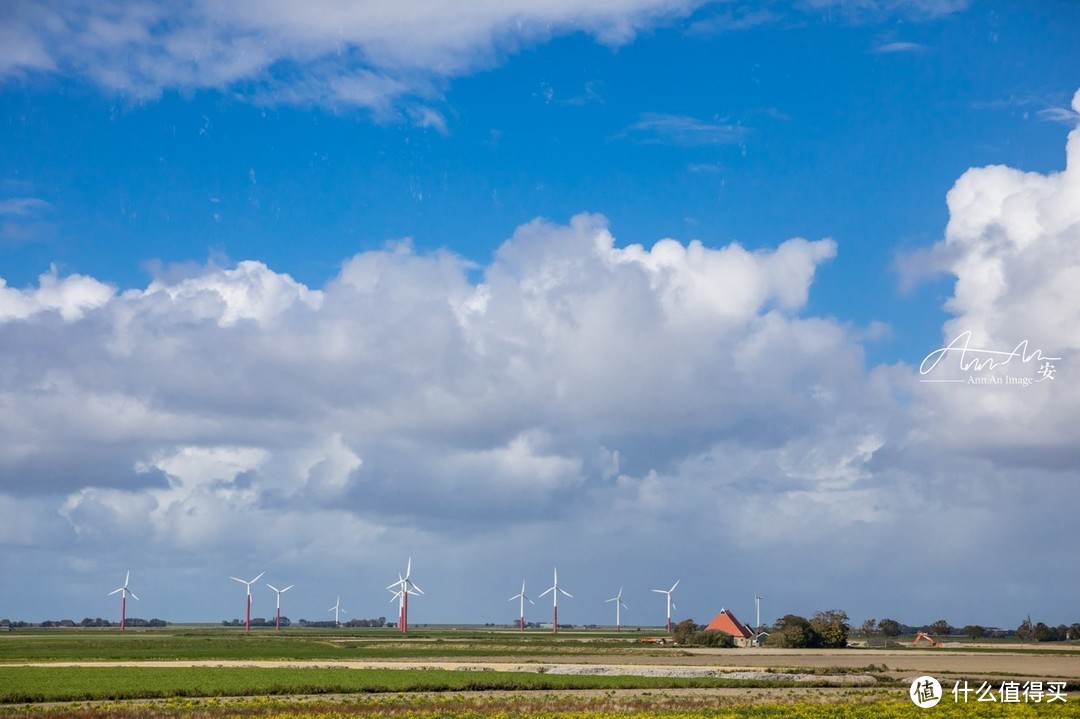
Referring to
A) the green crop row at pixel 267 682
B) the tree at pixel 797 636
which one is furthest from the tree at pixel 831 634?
the green crop row at pixel 267 682

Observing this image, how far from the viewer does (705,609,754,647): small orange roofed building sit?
17450 centimetres

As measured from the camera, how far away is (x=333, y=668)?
96.3 m

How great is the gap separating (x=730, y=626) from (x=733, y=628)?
22.6 inches

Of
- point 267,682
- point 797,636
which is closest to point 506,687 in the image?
point 267,682

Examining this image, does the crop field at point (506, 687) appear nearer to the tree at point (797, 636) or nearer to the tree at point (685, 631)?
the tree at point (797, 636)

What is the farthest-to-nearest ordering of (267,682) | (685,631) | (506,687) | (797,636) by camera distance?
(685,631), (797,636), (267,682), (506,687)

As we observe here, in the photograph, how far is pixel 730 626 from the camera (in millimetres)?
175375

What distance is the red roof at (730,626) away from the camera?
175 m

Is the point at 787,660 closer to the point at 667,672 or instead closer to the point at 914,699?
the point at 667,672

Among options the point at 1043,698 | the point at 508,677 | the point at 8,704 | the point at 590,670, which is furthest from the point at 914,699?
the point at 8,704

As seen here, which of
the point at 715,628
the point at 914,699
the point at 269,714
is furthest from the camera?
the point at 715,628

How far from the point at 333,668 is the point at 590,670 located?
23029 millimetres

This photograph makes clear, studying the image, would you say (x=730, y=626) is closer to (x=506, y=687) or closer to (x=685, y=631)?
(x=685, y=631)

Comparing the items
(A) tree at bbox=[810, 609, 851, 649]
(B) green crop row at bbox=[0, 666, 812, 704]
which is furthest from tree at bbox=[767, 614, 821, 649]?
(B) green crop row at bbox=[0, 666, 812, 704]
